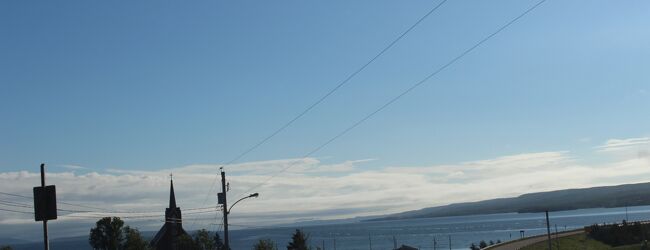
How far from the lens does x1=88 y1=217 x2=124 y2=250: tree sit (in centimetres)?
9612

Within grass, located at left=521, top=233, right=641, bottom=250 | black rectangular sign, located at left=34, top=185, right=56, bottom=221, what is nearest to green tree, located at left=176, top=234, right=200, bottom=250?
grass, located at left=521, top=233, right=641, bottom=250

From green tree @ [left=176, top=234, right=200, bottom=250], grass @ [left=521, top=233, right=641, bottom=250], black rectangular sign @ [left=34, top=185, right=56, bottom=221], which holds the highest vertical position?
black rectangular sign @ [left=34, top=185, right=56, bottom=221]

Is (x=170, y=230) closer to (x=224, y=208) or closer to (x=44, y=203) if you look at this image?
(x=224, y=208)

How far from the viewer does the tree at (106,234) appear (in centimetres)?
9612

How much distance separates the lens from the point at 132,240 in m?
96.8

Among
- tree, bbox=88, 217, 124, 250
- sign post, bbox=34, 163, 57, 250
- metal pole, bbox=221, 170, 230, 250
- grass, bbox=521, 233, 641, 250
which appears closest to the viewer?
sign post, bbox=34, 163, 57, 250

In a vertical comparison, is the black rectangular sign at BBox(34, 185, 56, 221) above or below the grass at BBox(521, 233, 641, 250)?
above

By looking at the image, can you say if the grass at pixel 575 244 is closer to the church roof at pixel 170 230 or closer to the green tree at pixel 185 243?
the green tree at pixel 185 243

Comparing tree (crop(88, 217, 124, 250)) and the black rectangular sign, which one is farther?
tree (crop(88, 217, 124, 250))

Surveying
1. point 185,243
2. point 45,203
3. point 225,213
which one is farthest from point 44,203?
point 185,243

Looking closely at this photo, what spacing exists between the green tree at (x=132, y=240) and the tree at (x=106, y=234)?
1348 millimetres

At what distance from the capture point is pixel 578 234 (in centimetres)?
7688

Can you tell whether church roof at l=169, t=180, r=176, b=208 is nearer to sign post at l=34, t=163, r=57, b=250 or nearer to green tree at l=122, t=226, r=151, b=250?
green tree at l=122, t=226, r=151, b=250

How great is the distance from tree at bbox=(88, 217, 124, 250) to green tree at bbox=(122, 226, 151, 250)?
4.42 ft
